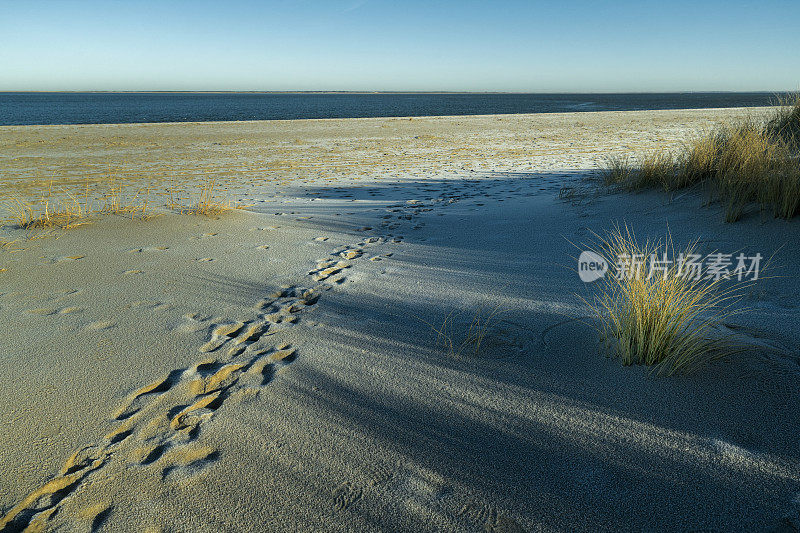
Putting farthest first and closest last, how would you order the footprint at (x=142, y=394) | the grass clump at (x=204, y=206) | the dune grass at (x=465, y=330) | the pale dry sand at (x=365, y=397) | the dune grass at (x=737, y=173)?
the grass clump at (x=204, y=206)
the dune grass at (x=737, y=173)
the dune grass at (x=465, y=330)
the footprint at (x=142, y=394)
the pale dry sand at (x=365, y=397)

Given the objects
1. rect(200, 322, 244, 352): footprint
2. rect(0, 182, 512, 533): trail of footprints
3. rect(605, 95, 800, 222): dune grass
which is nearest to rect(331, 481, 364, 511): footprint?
rect(0, 182, 512, 533): trail of footprints

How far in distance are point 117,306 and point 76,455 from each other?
5.26ft

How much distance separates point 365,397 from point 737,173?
4290 millimetres

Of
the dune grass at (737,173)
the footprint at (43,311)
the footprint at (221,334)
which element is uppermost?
the dune grass at (737,173)

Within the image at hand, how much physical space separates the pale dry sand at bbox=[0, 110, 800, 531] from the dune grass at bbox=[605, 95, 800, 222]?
20 centimetres

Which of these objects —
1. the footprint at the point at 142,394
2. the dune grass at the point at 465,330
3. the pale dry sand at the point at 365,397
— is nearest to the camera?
the pale dry sand at the point at 365,397

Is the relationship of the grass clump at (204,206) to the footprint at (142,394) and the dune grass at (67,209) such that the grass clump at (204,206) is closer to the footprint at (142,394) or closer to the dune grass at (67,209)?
the dune grass at (67,209)

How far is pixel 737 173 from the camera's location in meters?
4.61

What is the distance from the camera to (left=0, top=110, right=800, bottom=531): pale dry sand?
1.63 metres

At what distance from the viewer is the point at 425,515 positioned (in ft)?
5.24

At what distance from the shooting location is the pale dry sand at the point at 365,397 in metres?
1.63

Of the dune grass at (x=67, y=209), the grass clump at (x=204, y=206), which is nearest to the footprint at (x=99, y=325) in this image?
the dune grass at (x=67, y=209)

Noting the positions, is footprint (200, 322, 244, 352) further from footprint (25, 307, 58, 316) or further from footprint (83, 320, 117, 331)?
footprint (25, 307, 58, 316)

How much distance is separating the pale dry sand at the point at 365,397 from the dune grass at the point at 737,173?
20cm
